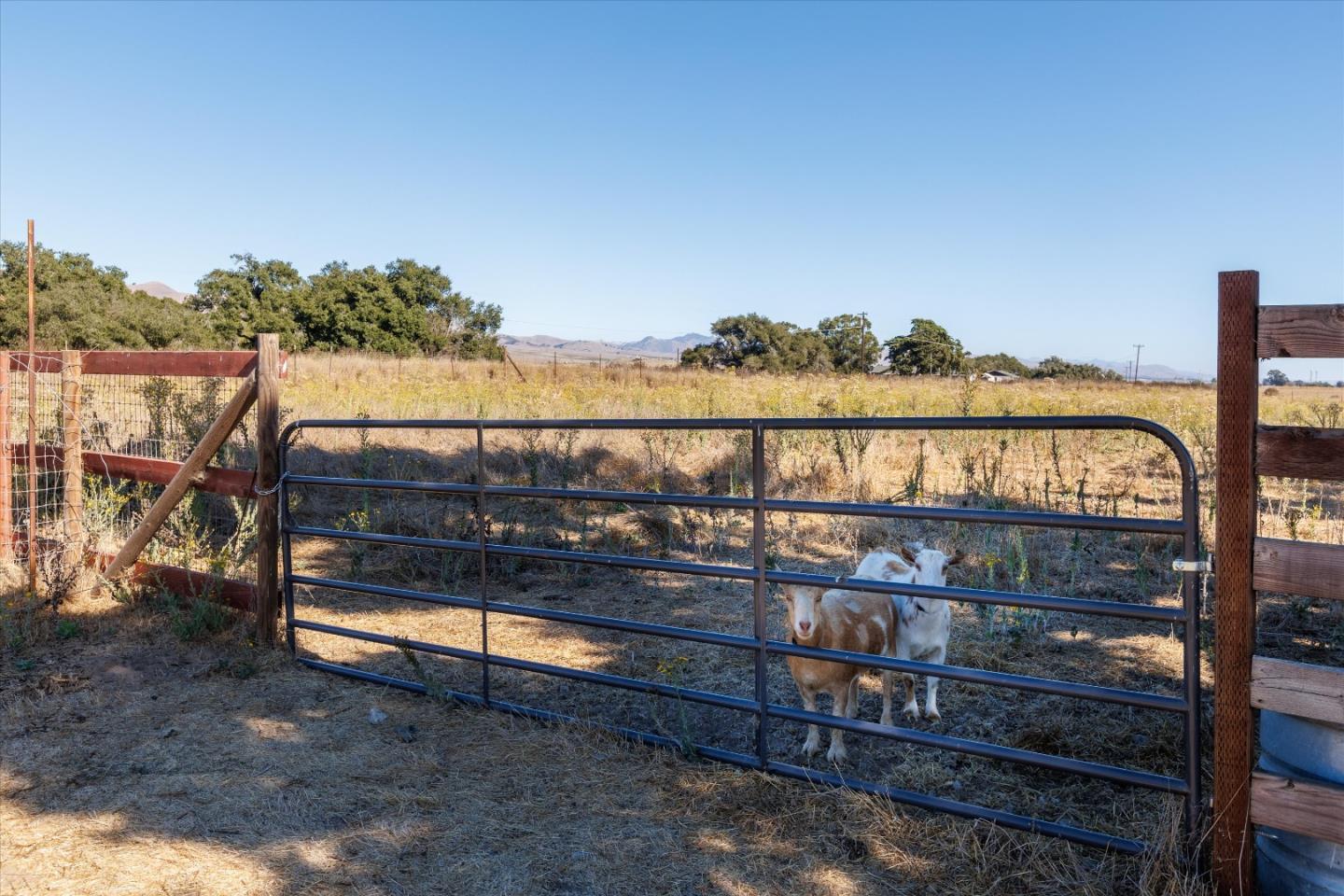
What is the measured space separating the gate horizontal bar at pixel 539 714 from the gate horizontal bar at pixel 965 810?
269mm

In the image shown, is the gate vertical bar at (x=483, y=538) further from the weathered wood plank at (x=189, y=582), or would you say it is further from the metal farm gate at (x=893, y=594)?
the weathered wood plank at (x=189, y=582)

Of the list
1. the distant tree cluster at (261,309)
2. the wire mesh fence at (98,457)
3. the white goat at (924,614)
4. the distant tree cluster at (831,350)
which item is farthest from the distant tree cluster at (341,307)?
the white goat at (924,614)

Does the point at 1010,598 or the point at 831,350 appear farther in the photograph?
the point at 831,350

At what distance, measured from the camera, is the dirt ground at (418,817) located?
10.5ft

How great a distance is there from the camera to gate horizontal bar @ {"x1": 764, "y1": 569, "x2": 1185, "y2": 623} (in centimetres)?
300

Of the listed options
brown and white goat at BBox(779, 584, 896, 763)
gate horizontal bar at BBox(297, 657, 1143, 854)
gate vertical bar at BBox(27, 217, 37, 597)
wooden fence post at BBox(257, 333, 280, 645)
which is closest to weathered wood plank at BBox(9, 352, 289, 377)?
wooden fence post at BBox(257, 333, 280, 645)

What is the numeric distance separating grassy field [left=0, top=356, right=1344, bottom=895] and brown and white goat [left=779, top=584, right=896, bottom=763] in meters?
0.23

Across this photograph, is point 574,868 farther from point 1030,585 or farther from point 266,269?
point 266,269

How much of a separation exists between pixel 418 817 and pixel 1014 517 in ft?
8.87

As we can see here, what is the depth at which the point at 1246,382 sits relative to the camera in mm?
2779

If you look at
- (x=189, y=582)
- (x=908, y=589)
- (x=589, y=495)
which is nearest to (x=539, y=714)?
(x=589, y=495)

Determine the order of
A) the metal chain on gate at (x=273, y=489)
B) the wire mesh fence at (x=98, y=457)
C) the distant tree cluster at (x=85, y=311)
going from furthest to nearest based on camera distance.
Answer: the distant tree cluster at (x=85, y=311), the wire mesh fence at (x=98, y=457), the metal chain on gate at (x=273, y=489)

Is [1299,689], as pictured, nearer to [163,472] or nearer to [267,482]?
[267,482]

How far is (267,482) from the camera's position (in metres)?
5.69
